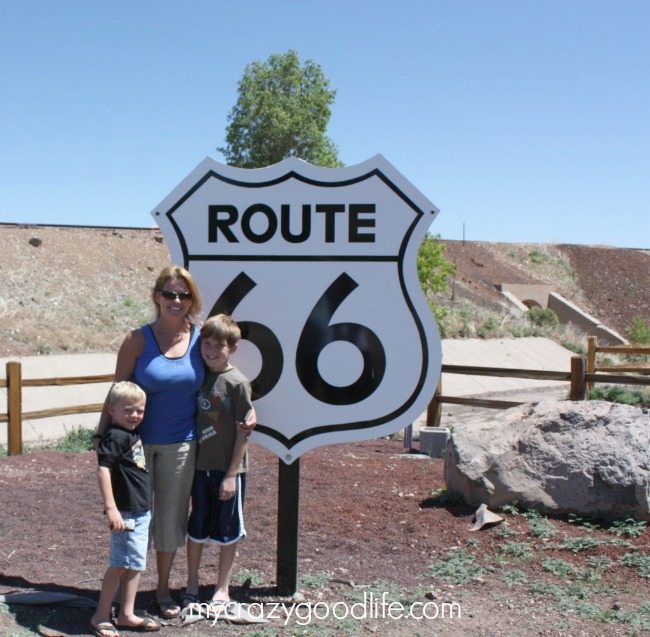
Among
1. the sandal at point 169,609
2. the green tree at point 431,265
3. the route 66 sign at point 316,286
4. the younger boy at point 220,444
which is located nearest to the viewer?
the younger boy at point 220,444

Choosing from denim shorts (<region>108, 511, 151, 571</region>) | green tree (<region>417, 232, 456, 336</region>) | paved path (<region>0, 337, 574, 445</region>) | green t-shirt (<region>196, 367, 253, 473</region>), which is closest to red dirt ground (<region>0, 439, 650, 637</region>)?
denim shorts (<region>108, 511, 151, 571</region>)

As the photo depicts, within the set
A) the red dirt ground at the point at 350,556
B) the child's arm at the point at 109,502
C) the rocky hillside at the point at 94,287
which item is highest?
the rocky hillside at the point at 94,287

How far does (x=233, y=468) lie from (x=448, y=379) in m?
20.1

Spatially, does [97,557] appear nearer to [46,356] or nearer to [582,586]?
[582,586]

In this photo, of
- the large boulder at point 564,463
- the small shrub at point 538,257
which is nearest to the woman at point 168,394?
the large boulder at point 564,463

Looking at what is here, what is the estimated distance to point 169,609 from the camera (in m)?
4.59

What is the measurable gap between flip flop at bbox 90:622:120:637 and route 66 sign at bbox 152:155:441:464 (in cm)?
120

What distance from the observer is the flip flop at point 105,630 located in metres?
4.26

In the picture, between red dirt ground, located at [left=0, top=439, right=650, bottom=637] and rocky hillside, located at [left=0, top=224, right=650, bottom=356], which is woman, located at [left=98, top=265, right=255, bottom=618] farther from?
rocky hillside, located at [left=0, top=224, right=650, bottom=356]

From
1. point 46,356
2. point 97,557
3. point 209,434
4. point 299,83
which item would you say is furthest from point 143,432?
point 299,83

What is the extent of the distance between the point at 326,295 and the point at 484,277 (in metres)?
46.2

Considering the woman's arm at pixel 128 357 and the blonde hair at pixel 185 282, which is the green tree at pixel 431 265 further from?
the woman's arm at pixel 128 357

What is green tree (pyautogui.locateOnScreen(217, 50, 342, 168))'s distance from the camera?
28.2 metres

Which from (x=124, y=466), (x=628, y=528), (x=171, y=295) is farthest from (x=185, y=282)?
(x=628, y=528)
